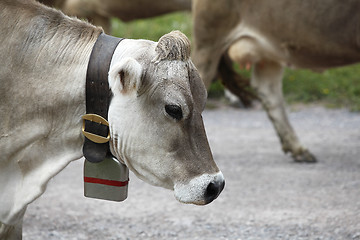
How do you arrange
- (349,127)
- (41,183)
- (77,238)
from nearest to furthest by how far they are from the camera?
(41,183) → (77,238) → (349,127)

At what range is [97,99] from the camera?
9.54 ft

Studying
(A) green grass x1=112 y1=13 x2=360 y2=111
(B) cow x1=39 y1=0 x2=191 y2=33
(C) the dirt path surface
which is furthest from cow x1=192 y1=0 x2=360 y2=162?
(A) green grass x1=112 y1=13 x2=360 y2=111

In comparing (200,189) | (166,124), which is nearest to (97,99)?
(166,124)

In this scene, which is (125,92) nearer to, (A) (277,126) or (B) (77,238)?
(B) (77,238)

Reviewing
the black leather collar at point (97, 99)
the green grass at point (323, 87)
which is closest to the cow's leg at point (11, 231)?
the black leather collar at point (97, 99)

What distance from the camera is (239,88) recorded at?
672 cm

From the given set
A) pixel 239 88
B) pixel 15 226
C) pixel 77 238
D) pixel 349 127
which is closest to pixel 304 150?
pixel 239 88

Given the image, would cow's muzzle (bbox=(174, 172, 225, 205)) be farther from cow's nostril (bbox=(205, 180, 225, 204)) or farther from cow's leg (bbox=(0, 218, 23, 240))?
cow's leg (bbox=(0, 218, 23, 240))

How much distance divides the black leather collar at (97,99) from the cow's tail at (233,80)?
11.9ft

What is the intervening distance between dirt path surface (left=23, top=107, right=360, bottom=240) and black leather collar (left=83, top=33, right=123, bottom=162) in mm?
1351

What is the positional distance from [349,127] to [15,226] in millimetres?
5691

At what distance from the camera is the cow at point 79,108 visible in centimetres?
281

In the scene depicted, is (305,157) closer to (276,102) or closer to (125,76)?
(276,102)

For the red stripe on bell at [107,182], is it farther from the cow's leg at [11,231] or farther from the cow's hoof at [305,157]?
the cow's hoof at [305,157]
